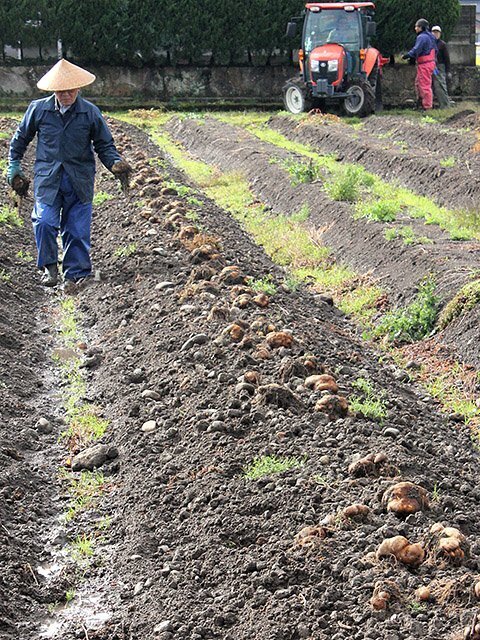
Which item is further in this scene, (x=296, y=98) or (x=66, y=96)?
(x=296, y=98)

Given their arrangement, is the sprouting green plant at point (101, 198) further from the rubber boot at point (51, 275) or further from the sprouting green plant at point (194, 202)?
the rubber boot at point (51, 275)

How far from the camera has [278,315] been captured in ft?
24.1

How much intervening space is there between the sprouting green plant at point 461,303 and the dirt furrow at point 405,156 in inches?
153

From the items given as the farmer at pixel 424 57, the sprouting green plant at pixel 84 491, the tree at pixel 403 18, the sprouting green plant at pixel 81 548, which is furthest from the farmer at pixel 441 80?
the sprouting green plant at pixel 81 548

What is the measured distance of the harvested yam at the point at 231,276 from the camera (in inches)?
318

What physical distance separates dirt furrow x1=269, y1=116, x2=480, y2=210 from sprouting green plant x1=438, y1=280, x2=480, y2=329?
3.89m

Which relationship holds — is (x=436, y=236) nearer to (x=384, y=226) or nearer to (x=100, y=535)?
(x=384, y=226)

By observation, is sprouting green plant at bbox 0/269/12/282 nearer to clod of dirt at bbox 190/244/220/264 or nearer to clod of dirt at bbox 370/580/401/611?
clod of dirt at bbox 190/244/220/264

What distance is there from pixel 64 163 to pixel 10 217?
2668 mm

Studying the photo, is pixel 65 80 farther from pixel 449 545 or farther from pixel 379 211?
pixel 449 545

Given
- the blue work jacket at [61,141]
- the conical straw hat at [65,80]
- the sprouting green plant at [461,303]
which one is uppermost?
the conical straw hat at [65,80]

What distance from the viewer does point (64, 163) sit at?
8.55 metres

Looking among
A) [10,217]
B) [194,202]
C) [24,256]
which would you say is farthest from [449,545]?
[194,202]

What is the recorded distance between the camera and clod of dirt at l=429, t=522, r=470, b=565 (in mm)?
4078
